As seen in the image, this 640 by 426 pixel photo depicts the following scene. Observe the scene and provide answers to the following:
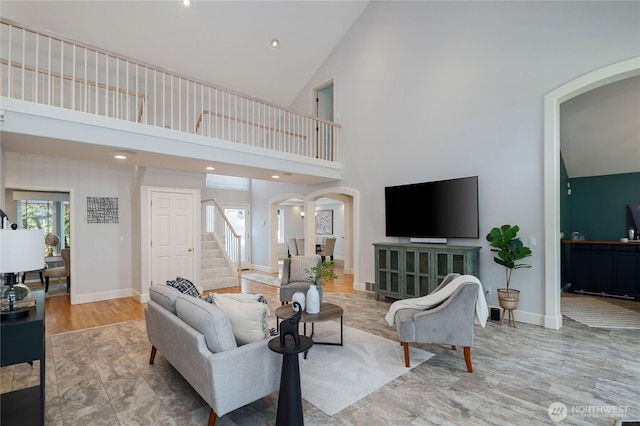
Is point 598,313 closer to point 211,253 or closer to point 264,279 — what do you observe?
point 264,279

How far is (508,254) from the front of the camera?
4.23m

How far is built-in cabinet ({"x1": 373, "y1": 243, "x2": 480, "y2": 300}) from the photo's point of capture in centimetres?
467

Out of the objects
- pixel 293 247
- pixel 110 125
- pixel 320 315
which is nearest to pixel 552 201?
pixel 320 315

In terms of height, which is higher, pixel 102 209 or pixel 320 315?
pixel 102 209

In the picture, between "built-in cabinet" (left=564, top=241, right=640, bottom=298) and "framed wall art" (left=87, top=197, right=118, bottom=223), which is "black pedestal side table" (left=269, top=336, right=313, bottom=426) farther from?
"built-in cabinet" (left=564, top=241, right=640, bottom=298)

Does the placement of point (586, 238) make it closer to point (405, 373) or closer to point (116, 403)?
point (405, 373)

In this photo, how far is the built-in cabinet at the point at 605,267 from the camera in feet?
18.1

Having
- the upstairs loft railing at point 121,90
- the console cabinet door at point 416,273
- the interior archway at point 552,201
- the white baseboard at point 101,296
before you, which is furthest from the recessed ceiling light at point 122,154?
the interior archway at point 552,201

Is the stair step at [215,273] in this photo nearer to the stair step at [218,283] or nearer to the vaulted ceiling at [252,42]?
the stair step at [218,283]

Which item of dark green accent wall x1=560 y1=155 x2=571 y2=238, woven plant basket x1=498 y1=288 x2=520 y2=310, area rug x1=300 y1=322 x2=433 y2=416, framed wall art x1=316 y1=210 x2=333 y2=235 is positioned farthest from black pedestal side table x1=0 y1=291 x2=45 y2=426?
framed wall art x1=316 y1=210 x2=333 y2=235

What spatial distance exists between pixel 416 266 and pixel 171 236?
4.75 meters

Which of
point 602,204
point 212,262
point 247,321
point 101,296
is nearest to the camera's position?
point 247,321

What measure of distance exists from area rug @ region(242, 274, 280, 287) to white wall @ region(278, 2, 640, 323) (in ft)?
7.59

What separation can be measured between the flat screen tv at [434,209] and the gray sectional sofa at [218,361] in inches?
149
